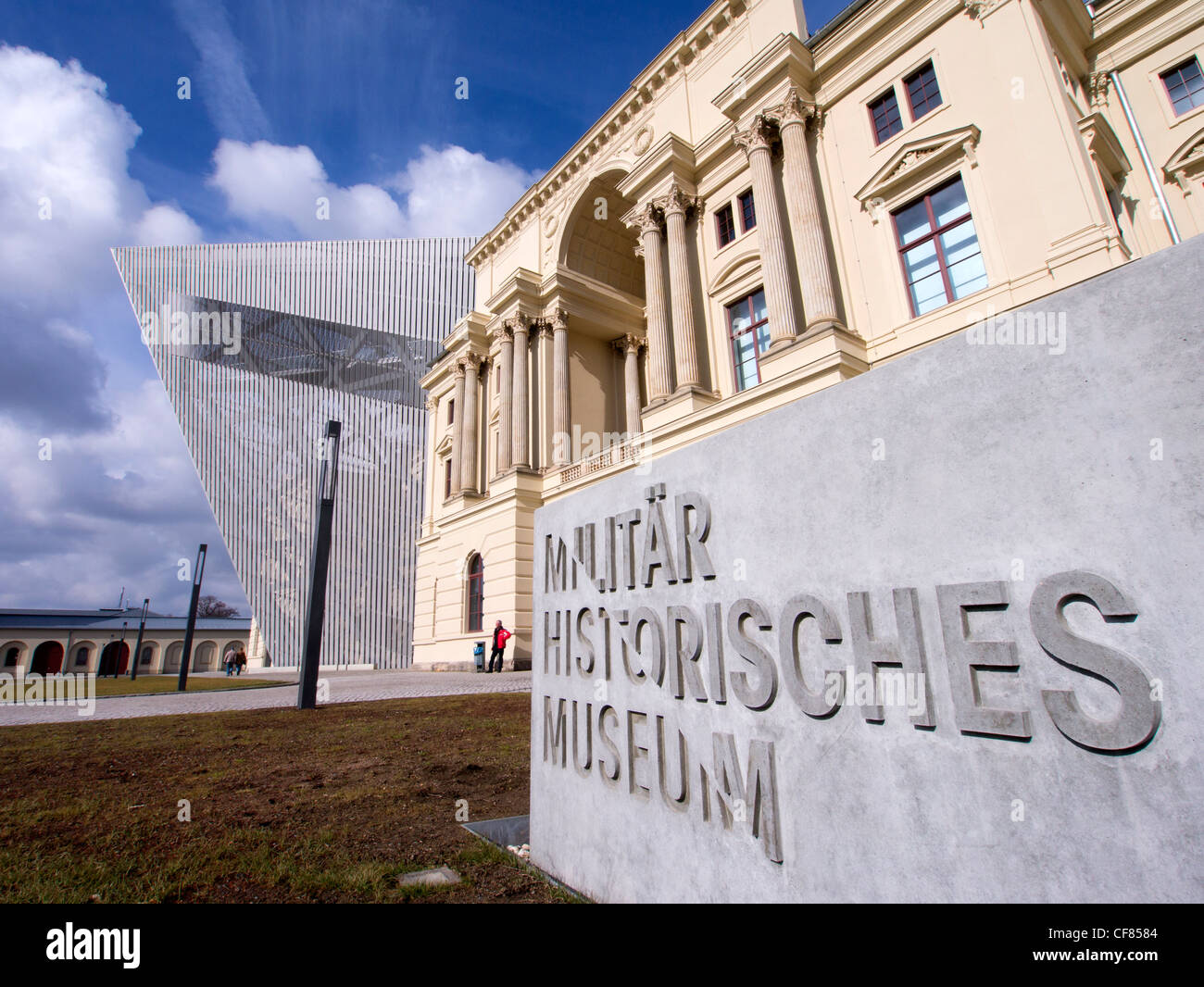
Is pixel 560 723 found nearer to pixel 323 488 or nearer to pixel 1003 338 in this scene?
pixel 1003 338

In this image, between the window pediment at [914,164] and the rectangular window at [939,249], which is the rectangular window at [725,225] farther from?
the rectangular window at [939,249]

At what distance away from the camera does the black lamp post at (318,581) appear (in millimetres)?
10180

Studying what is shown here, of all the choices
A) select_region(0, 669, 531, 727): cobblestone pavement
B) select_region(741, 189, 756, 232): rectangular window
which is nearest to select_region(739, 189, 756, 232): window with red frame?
select_region(741, 189, 756, 232): rectangular window

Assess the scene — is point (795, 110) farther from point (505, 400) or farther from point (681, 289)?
point (505, 400)

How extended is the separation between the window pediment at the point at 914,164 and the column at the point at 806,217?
1.34 meters

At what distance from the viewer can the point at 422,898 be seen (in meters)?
2.80

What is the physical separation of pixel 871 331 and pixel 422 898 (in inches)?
606

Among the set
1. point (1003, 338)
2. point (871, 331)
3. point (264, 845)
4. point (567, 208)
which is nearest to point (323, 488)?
point (264, 845)

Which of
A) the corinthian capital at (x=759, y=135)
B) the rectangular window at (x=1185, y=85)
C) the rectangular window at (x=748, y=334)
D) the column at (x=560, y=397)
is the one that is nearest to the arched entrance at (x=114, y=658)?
the column at (x=560, y=397)

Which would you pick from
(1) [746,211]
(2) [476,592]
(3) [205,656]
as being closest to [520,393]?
Answer: (2) [476,592]

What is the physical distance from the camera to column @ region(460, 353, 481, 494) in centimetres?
2769

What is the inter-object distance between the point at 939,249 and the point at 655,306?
846 centimetres

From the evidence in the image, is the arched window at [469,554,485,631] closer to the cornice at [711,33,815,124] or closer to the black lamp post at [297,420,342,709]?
the black lamp post at [297,420,342,709]
